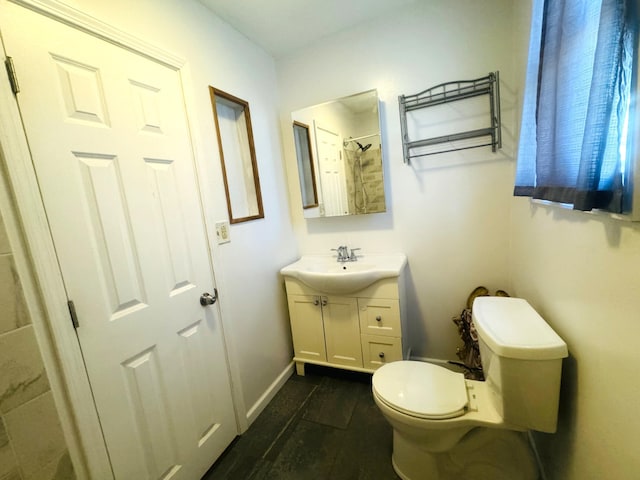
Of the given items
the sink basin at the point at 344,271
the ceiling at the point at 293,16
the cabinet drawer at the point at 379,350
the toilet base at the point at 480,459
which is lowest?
the toilet base at the point at 480,459

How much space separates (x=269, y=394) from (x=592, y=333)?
1.70m

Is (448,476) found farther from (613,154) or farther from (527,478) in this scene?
(613,154)

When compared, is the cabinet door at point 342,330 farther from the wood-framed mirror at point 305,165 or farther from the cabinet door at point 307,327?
the wood-framed mirror at point 305,165

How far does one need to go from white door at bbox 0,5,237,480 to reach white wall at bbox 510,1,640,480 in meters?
1.46

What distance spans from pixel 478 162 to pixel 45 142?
6.59ft

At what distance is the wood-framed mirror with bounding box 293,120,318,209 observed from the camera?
6.45ft

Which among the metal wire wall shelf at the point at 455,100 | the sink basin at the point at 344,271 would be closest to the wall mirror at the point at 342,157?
the metal wire wall shelf at the point at 455,100

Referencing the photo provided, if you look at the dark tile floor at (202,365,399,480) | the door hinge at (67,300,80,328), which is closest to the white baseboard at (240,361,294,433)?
the dark tile floor at (202,365,399,480)

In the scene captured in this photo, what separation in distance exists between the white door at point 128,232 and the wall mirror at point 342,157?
92cm

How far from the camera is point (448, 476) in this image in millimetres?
1130

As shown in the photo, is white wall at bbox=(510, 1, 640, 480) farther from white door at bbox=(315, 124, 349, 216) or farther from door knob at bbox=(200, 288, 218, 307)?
door knob at bbox=(200, 288, 218, 307)

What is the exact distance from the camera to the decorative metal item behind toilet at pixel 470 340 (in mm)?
1496

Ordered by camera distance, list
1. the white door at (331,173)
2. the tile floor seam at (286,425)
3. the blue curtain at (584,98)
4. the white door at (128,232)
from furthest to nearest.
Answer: the white door at (331,173), the tile floor seam at (286,425), the white door at (128,232), the blue curtain at (584,98)

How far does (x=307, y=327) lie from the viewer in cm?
188
